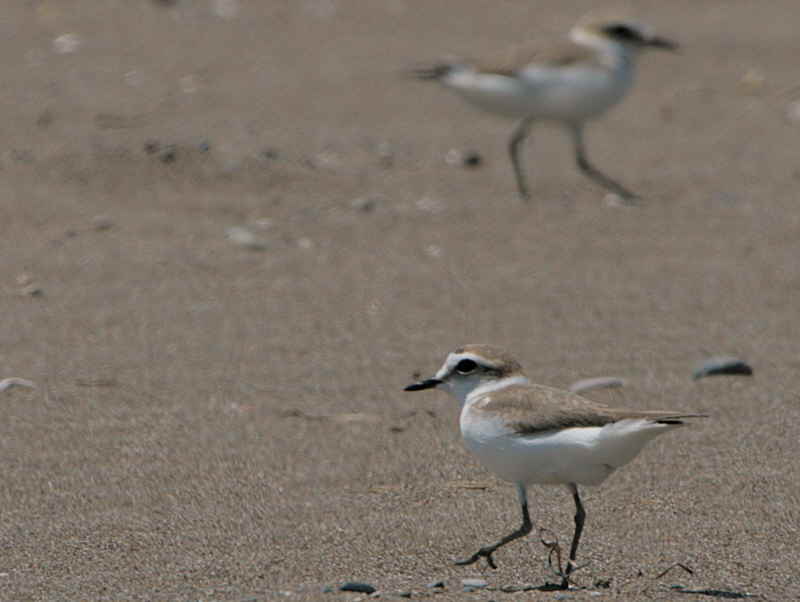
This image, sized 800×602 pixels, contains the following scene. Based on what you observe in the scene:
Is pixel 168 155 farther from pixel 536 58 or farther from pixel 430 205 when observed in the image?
pixel 536 58

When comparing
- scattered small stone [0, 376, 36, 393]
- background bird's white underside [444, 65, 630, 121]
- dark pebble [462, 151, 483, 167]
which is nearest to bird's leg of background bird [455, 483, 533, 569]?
scattered small stone [0, 376, 36, 393]

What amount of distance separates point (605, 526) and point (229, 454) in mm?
1361

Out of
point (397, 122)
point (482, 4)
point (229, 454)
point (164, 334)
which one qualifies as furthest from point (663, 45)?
point (229, 454)

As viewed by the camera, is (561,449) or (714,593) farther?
(714,593)

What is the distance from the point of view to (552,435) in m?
3.81

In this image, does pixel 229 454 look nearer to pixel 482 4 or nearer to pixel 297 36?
pixel 297 36

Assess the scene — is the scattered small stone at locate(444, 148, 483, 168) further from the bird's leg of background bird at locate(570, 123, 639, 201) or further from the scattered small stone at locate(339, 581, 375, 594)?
the scattered small stone at locate(339, 581, 375, 594)

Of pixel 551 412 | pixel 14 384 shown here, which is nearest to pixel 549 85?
pixel 14 384

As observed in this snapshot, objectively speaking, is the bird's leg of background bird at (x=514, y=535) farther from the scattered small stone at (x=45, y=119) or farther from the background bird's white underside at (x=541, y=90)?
the scattered small stone at (x=45, y=119)

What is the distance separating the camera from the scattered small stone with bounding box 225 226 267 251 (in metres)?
7.76

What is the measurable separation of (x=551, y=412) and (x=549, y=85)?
17.4 feet

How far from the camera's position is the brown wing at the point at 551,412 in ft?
12.3

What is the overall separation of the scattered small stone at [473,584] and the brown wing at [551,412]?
1.38 ft

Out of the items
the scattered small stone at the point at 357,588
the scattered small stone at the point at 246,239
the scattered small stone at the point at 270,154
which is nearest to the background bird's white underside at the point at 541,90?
the scattered small stone at the point at 270,154
